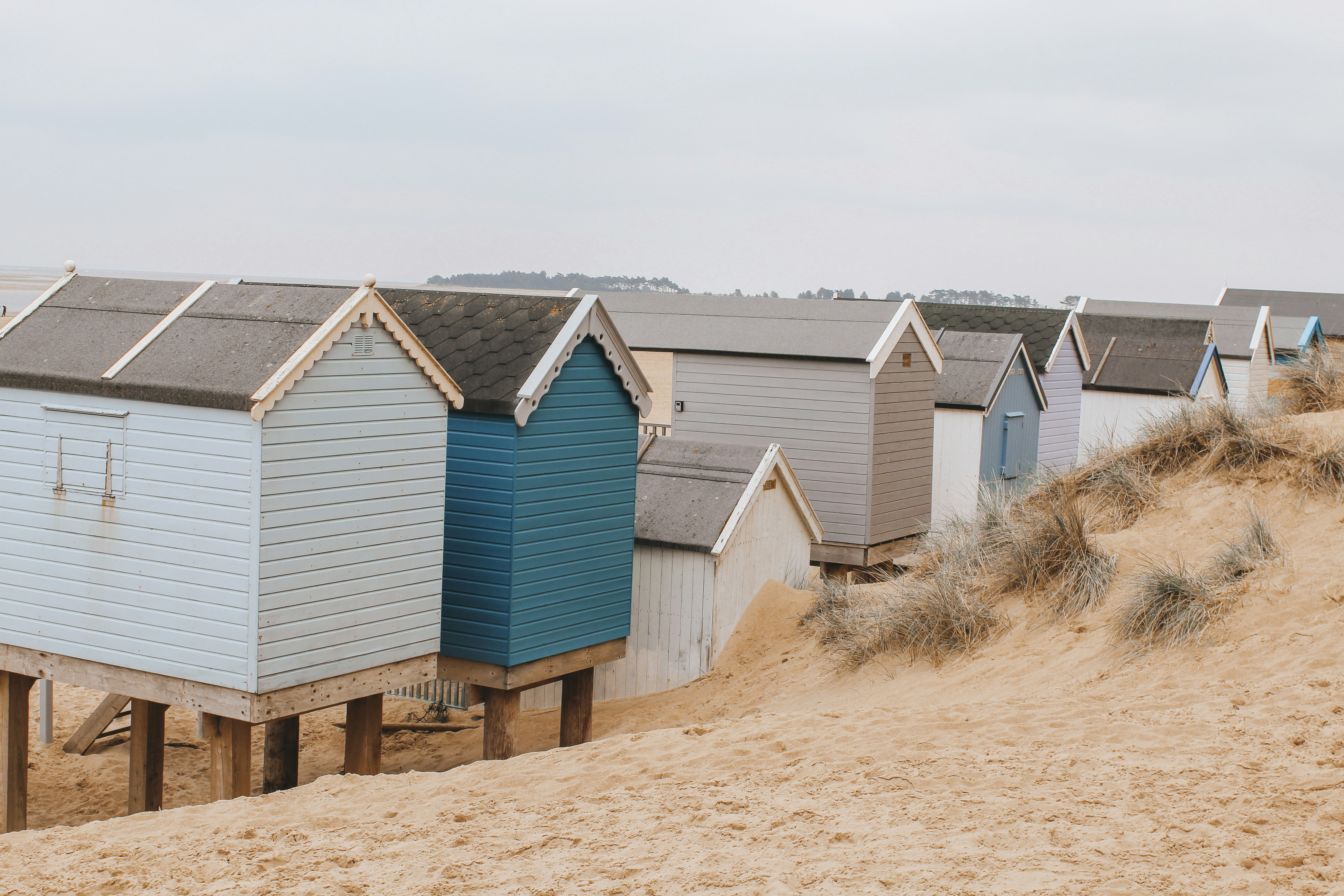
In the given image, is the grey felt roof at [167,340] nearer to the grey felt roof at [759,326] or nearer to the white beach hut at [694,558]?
the white beach hut at [694,558]

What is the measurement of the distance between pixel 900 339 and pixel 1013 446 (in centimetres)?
381

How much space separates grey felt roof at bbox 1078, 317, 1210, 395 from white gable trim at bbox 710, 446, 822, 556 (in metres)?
11.6

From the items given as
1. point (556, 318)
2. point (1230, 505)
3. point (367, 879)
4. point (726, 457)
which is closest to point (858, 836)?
point (367, 879)

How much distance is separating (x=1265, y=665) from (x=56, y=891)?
7851mm

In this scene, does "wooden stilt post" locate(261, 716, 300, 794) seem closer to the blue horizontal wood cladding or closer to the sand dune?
the blue horizontal wood cladding

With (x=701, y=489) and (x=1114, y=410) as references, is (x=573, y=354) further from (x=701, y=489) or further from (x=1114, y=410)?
(x=1114, y=410)

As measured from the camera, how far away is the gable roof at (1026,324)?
21.0 m

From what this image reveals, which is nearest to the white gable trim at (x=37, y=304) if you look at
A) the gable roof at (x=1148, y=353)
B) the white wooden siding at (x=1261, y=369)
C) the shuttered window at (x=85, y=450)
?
the shuttered window at (x=85, y=450)

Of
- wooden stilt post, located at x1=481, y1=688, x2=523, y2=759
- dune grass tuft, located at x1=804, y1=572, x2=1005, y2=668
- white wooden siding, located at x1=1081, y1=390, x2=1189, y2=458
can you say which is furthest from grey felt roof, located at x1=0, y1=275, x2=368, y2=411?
white wooden siding, located at x1=1081, y1=390, x2=1189, y2=458

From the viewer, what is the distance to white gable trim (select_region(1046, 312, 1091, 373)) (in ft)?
68.4

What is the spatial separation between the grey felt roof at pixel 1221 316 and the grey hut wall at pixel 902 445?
451 inches

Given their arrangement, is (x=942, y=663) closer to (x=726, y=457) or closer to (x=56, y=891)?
(x=726, y=457)

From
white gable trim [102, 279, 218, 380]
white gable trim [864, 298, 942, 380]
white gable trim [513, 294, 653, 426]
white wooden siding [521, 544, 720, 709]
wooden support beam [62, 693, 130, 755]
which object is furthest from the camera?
white gable trim [864, 298, 942, 380]

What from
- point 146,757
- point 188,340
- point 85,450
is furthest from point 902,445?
point 85,450
